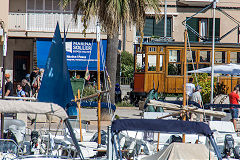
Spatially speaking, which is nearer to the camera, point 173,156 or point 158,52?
point 173,156

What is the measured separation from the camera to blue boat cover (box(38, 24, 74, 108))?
16750mm

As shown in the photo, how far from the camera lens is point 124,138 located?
40.7 ft

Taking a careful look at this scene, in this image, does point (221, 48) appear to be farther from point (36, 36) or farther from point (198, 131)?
point (198, 131)

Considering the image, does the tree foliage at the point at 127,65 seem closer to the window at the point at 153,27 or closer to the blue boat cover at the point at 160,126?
the window at the point at 153,27

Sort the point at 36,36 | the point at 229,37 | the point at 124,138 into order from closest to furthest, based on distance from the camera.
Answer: the point at 124,138 → the point at 36,36 → the point at 229,37

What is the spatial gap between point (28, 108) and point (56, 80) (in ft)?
27.3

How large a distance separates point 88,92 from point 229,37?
679 inches

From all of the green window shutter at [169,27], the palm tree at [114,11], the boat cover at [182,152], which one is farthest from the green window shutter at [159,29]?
the boat cover at [182,152]

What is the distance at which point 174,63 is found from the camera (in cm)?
2723

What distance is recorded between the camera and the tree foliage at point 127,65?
36969mm

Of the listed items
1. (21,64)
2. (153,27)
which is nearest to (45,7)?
(21,64)

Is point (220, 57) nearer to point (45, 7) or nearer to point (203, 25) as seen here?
point (45, 7)

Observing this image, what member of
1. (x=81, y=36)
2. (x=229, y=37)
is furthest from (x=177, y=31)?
(x=81, y=36)

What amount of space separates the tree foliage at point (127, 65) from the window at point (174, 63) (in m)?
9.75
